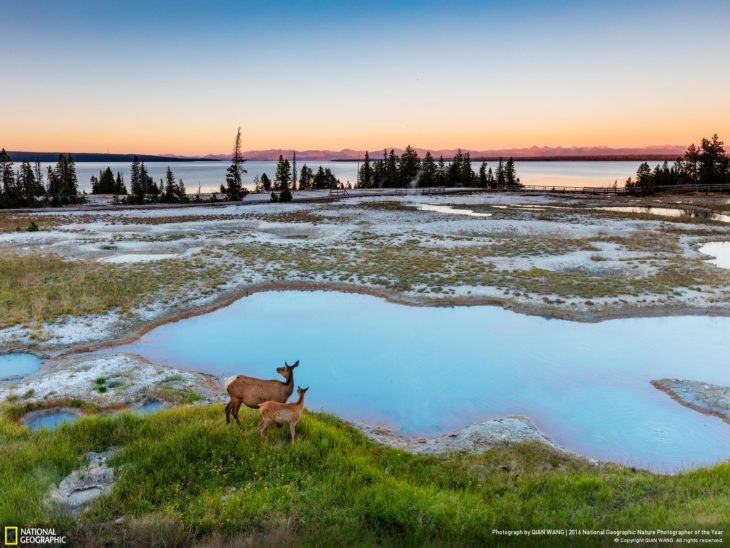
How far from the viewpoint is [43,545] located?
5.25 metres

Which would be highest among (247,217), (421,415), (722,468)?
(247,217)

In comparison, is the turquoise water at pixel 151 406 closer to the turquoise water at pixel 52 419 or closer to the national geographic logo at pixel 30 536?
the turquoise water at pixel 52 419

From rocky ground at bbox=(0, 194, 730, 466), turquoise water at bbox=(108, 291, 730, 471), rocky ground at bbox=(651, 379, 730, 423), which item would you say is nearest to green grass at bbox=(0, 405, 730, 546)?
rocky ground at bbox=(0, 194, 730, 466)

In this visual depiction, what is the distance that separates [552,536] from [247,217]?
5190cm

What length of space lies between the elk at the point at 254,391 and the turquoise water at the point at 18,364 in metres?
9.45

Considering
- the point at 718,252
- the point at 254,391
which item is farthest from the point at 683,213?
the point at 254,391

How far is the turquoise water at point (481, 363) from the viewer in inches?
437

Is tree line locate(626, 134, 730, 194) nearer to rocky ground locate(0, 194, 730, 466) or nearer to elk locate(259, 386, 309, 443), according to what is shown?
rocky ground locate(0, 194, 730, 466)

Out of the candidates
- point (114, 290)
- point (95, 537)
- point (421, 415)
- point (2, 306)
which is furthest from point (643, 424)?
point (2, 306)

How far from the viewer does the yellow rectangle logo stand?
5.21 meters

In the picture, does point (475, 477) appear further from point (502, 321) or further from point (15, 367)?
point (15, 367)

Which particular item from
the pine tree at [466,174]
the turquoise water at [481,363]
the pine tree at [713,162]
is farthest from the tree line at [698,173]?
the turquoise water at [481,363]

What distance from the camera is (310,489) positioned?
663 centimetres

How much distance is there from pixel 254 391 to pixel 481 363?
8976 mm
